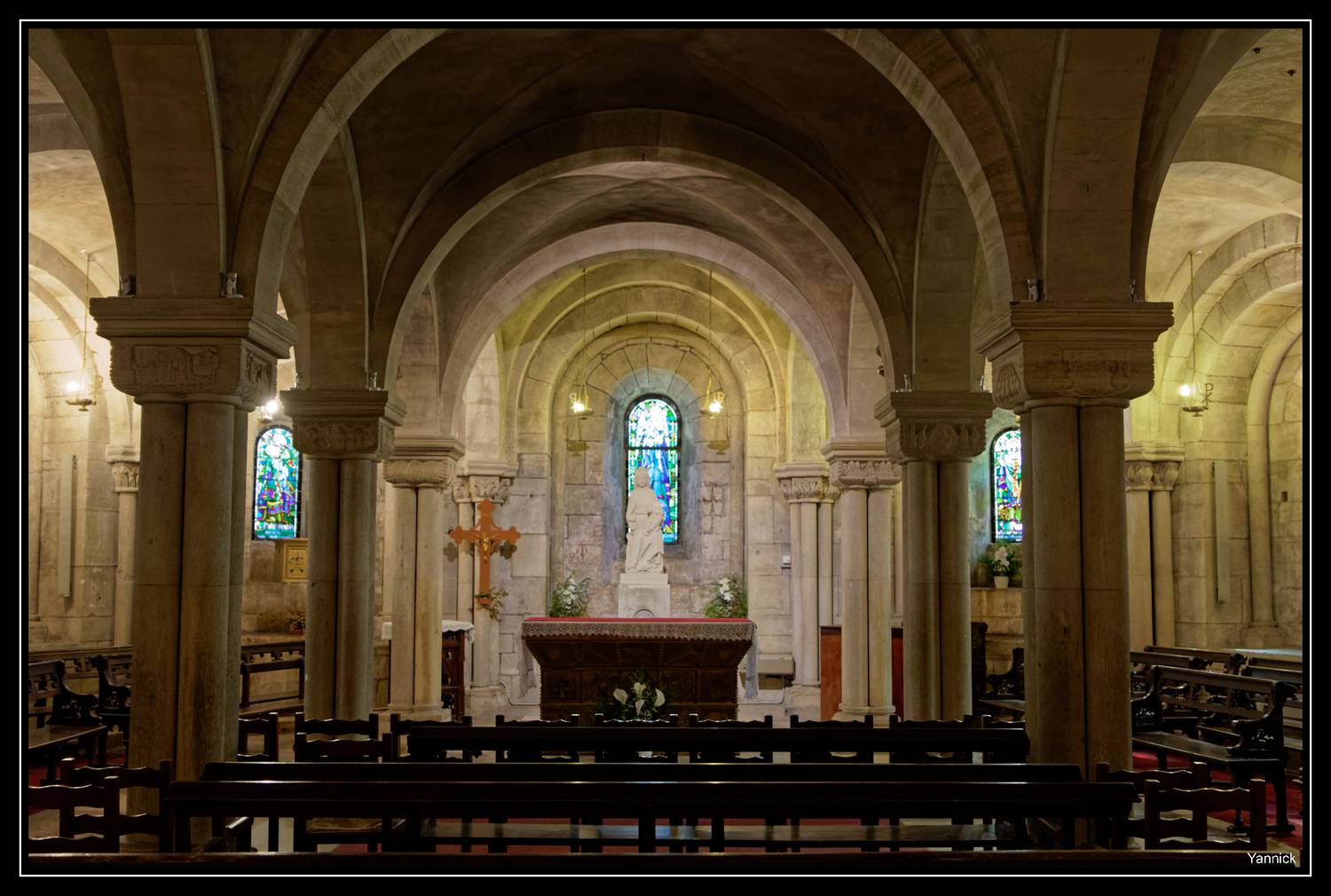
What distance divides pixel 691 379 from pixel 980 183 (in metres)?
16.4

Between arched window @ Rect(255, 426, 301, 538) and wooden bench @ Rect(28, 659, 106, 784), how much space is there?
824cm

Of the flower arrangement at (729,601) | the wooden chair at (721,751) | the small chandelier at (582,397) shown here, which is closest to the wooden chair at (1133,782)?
the wooden chair at (721,751)

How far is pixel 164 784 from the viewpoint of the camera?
221 inches

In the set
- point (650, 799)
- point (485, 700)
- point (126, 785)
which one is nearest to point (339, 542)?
point (126, 785)

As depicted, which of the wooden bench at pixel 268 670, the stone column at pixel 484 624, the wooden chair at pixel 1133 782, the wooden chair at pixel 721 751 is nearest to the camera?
the wooden chair at pixel 1133 782

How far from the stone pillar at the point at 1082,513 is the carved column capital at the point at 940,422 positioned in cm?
376

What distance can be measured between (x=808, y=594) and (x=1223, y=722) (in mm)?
8799

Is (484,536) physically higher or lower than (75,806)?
higher

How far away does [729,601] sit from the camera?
880 inches

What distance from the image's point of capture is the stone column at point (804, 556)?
20094 millimetres

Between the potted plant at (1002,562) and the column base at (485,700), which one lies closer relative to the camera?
the column base at (485,700)

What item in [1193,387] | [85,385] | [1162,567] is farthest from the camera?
[1162,567]

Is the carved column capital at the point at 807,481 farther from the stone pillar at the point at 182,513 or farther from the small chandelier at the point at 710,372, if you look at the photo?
the stone pillar at the point at 182,513

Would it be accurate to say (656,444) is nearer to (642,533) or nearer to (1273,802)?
(642,533)
